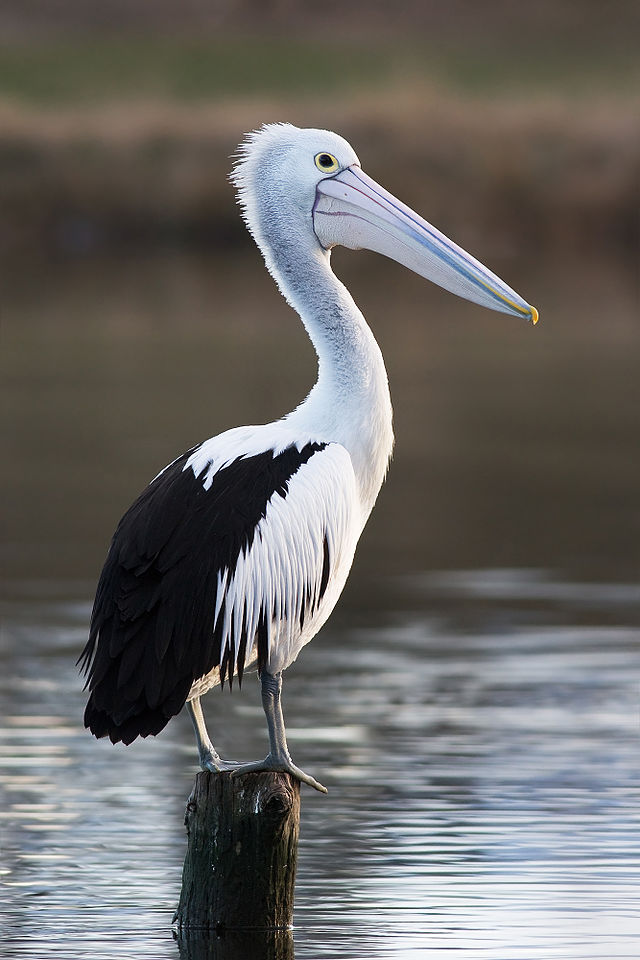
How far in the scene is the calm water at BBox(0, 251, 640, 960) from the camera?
19.2 feet

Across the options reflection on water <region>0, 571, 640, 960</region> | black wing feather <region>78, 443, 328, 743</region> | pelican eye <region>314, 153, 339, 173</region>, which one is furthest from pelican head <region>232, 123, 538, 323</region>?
reflection on water <region>0, 571, 640, 960</region>

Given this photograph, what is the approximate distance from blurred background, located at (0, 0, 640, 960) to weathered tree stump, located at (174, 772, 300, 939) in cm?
19

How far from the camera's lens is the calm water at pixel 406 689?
231 inches

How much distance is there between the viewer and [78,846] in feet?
21.1

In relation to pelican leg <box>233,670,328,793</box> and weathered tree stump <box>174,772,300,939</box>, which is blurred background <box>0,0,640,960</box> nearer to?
weathered tree stump <box>174,772,300,939</box>

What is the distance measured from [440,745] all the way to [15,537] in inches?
188

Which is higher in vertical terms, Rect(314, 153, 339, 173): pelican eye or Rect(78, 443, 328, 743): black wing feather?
Rect(314, 153, 339, 173): pelican eye

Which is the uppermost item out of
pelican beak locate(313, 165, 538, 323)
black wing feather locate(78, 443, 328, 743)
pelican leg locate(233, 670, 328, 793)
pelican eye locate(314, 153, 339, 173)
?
pelican eye locate(314, 153, 339, 173)

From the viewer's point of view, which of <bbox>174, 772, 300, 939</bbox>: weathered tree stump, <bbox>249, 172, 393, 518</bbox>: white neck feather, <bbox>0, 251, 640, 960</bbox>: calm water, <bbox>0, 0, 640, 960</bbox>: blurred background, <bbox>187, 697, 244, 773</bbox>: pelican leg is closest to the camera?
<bbox>174, 772, 300, 939</bbox>: weathered tree stump

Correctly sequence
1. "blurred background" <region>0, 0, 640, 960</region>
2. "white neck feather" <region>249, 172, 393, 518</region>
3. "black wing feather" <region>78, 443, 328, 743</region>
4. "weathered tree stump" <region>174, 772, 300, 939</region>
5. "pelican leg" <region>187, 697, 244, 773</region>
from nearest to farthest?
"black wing feather" <region>78, 443, 328, 743</region> < "weathered tree stump" <region>174, 772, 300, 939</region> < "pelican leg" <region>187, 697, 244, 773</region> < "white neck feather" <region>249, 172, 393, 518</region> < "blurred background" <region>0, 0, 640, 960</region>

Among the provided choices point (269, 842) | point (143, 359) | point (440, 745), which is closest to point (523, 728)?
point (440, 745)

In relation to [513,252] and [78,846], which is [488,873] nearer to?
[78,846]

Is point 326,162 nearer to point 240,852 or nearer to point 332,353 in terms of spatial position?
point 332,353

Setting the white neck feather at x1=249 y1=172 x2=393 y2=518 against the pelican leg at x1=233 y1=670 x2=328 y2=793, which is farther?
the white neck feather at x1=249 y1=172 x2=393 y2=518
